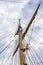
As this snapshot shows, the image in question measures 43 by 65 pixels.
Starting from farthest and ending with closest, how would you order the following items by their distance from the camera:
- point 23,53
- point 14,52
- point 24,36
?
1. point 14,52
2. point 24,36
3. point 23,53

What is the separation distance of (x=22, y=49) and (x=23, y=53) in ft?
2.23

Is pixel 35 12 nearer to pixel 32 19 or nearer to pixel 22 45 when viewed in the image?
pixel 32 19

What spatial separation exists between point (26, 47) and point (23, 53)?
2136 mm

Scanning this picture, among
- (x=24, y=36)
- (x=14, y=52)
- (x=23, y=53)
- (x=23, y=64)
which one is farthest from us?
(x=14, y=52)

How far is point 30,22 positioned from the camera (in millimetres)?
31562

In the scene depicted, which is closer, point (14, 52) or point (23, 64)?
point (23, 64)

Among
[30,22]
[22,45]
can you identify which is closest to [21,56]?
[22,45]

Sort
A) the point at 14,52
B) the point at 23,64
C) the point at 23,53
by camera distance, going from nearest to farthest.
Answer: the point at 23,64 → the point at 23,53 → the point at 14,52

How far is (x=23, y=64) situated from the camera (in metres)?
30.2

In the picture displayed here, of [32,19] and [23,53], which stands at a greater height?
[32,19]

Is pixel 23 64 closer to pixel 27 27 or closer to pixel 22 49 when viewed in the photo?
pixel 22 49

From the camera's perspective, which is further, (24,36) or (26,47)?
(24,36)

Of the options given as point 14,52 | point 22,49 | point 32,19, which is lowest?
point 14,52

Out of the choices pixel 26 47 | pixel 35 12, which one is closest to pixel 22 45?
pixel 26 47
